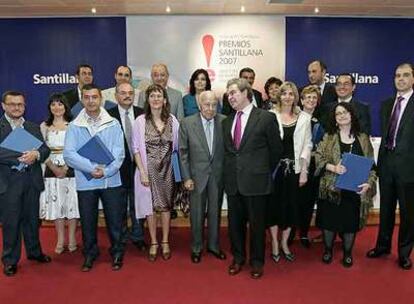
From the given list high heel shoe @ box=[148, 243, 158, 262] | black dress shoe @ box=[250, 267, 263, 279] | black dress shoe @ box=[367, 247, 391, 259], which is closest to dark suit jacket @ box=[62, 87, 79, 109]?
high heel shoe @ box=[148, 243, 158, 262]

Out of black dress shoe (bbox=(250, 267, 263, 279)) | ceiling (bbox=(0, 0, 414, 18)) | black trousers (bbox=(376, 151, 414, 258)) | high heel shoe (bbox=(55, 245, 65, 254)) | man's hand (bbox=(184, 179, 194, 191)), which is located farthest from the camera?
ceiling (bbox=(0, 0, 414, 18))

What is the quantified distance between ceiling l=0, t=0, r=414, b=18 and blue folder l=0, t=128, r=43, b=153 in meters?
3.83

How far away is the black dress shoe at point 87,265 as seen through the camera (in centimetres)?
384

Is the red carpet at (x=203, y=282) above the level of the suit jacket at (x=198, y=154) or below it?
below

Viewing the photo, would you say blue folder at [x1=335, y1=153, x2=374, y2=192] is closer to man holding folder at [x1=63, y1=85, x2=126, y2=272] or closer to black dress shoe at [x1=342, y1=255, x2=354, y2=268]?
black dress shoe at [x1=342, y1=255, x2=354, y2=268]

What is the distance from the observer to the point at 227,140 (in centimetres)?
366

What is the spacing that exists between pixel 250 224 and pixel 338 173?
0.87 metres

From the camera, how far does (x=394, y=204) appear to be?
4020 mm

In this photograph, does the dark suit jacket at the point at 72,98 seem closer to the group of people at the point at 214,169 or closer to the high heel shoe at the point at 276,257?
the group of people at the point at 214,169

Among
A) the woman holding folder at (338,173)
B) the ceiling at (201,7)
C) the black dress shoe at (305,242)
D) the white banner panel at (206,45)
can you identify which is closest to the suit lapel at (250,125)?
the woman holding folder at (338,173)

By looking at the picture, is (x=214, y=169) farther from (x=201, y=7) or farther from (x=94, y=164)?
(x=201, y=7)

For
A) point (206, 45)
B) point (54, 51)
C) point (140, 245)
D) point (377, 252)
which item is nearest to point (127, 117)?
point (140, 245)

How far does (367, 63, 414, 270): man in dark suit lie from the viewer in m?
3.78

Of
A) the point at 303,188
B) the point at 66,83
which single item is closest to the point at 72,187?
the point at 303,188
